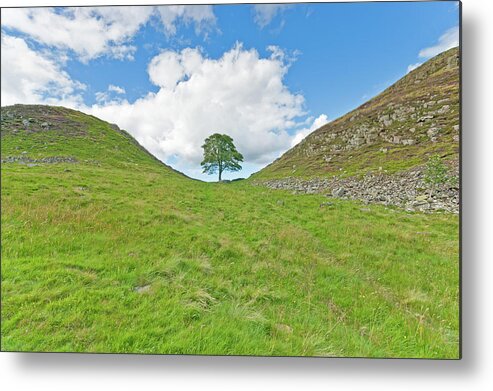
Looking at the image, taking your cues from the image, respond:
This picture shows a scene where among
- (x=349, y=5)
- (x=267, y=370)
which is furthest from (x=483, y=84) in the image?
(x=267, y=370)

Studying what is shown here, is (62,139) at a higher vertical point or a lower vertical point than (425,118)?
lower

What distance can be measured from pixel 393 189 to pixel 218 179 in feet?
19.1

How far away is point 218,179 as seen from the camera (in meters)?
6.22

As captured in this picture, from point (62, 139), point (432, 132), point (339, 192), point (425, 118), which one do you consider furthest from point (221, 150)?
point (339, 192)

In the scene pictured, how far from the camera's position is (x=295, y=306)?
367 cm

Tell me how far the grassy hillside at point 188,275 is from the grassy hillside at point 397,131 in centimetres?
195

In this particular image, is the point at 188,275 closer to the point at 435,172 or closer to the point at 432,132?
the point at 435,172

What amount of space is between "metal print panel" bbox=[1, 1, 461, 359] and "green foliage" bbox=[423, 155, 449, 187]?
0.26 feet

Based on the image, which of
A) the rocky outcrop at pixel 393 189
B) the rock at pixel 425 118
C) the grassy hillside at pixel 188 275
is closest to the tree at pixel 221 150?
the grassy hillside at pixel 188 275

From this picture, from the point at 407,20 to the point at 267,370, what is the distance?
7.21 m

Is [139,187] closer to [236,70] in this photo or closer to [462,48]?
[236,70]

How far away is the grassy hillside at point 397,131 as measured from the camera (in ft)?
16.1

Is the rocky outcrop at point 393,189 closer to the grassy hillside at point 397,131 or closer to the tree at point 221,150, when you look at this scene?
the grassy hillside at point 397,131

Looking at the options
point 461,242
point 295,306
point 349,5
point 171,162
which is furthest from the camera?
point 171,162
